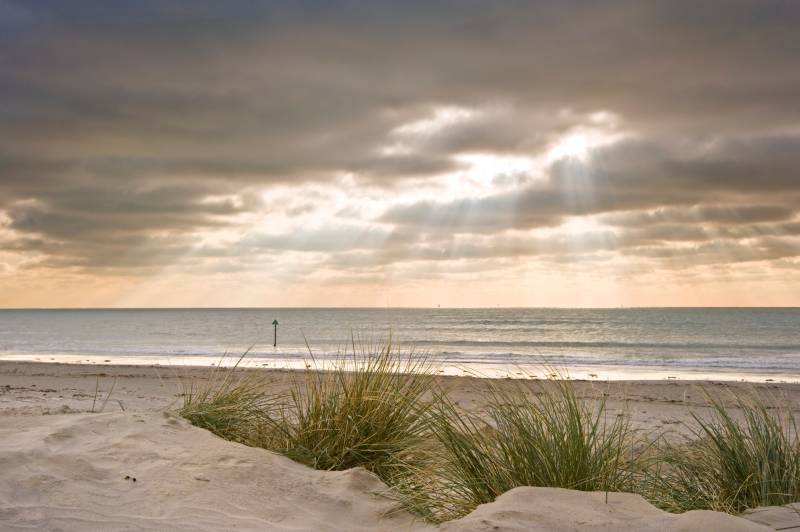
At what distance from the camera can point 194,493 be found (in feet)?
13.5

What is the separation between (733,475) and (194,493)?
142 inches

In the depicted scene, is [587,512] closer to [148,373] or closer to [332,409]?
[332,409]

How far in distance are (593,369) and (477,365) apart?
14.6ft

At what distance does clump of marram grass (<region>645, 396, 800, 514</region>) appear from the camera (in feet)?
13.8

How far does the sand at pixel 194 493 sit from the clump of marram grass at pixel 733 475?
0.56 m

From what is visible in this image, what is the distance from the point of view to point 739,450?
177 inches

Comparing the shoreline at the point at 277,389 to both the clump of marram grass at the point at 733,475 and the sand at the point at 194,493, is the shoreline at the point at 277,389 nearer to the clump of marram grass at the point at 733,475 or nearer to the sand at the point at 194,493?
the sand at the point at 194,493

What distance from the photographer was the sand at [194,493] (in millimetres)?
3422

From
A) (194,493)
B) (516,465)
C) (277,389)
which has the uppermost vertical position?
(516,465)

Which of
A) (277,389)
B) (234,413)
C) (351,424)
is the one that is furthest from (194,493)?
(277,389)

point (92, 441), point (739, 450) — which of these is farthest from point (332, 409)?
point (739, 450)

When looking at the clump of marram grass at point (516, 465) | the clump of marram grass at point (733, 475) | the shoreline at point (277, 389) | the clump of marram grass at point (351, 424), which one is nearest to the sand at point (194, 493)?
the clump of marram grass at point (516, 465)

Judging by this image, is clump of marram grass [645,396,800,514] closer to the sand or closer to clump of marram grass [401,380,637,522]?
clump of marram grass [401,380,637,522]

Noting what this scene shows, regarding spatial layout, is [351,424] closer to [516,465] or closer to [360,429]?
[360,429]
